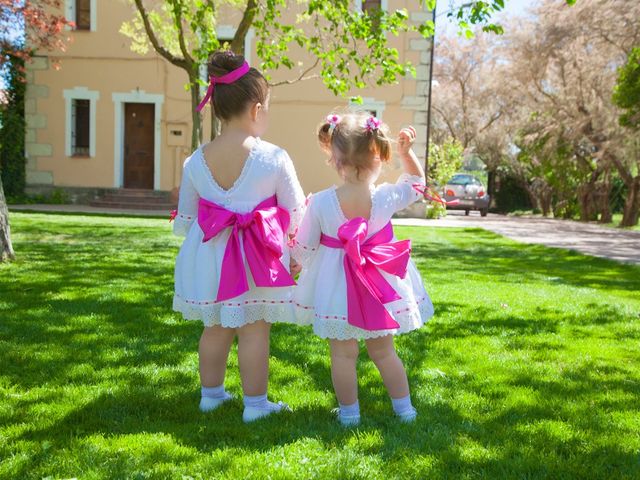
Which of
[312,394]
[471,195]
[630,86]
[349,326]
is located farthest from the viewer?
[471,195]

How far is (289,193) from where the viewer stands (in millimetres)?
2922

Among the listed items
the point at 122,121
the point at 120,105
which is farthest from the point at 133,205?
the point at 120,105

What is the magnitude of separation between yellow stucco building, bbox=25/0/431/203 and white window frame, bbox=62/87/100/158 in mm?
26

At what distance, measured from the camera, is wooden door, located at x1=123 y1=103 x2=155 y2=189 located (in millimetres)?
17516

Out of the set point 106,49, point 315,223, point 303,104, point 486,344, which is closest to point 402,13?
point 486,344

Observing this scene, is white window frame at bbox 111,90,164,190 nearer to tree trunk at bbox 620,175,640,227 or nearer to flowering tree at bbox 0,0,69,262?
flowering tree at bbox 0,0,69,262

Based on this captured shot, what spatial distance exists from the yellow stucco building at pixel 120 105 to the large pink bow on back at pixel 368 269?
14.7 m

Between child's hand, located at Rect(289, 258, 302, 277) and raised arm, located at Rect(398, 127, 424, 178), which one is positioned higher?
raised arm, located at Rect(398, 127, 424, 178)

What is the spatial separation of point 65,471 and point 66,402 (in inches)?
29.3

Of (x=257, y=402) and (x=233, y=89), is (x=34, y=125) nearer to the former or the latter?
(x=233, y=89)

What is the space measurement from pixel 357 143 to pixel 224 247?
28.7 inches

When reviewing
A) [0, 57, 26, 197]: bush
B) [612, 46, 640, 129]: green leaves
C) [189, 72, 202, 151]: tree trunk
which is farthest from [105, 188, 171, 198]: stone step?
[612, 46, 640, 129]: green leaves

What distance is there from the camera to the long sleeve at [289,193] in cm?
291

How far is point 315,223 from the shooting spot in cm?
291
